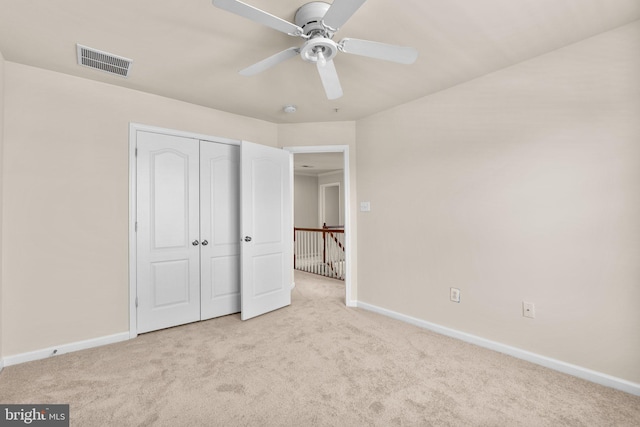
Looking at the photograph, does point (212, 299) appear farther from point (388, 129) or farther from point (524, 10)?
point (524, 10)

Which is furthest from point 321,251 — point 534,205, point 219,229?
point 534,205

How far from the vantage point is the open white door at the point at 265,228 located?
10.7 ft

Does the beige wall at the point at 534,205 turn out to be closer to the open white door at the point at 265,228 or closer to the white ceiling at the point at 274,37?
the white ceiling at the point at 274,37

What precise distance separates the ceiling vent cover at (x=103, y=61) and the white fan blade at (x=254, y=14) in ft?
4.67

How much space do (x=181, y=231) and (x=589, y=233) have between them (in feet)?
11.8

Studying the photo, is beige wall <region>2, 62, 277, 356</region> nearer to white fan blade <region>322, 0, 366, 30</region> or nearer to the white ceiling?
the white ceiling

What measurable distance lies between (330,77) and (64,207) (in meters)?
2.50

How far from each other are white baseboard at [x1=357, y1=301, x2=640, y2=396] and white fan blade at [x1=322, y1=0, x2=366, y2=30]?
275 centimetres

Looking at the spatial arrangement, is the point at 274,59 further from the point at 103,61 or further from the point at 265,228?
the point at 265,228

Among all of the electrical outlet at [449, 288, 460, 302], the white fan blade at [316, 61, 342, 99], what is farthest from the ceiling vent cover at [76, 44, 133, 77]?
the electrical outlet at [449, 288, 460, 302]

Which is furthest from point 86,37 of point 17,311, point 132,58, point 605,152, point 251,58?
point 605,152

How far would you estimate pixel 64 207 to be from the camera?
248 centimetres

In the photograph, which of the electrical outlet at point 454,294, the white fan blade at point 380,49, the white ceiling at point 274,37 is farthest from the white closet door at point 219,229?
the electrical outlet at point 454,294

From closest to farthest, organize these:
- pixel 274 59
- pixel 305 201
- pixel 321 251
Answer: pixel 274 59, pixel 321 251, pixel 305 201
